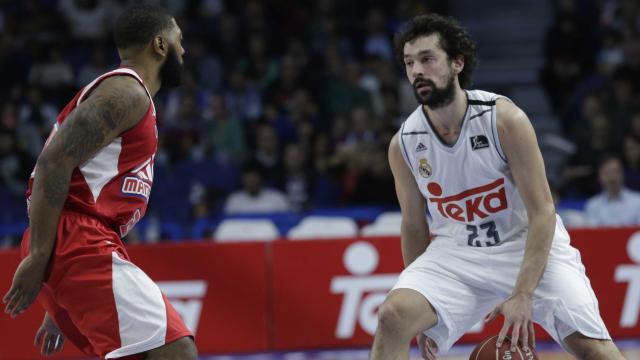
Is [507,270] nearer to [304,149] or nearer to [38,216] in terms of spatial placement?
[38,216]

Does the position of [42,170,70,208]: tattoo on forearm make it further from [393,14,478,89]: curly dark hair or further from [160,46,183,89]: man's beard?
[393,14,478,89]: curly dark hair

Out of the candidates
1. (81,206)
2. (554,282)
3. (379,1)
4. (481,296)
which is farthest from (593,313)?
(379,1)

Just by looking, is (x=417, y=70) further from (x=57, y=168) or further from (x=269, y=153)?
(x=269, y=153)

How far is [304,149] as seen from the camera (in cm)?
1131

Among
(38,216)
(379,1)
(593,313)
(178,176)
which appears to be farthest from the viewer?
(379,1)

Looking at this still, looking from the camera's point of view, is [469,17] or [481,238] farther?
[469,17]

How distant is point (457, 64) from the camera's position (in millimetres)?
4930

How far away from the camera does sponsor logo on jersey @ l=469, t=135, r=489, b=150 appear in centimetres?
480

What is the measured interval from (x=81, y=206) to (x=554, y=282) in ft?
6.94

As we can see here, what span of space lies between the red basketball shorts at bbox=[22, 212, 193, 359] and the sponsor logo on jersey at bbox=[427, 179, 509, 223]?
1504 mm

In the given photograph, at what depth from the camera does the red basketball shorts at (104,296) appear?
155 inches

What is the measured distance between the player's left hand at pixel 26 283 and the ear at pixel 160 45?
0.99 m

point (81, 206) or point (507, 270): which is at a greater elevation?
point (81, 206)

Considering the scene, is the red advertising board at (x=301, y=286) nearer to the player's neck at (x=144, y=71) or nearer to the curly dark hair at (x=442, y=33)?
the curly dark hair at (x=442, y=33)
